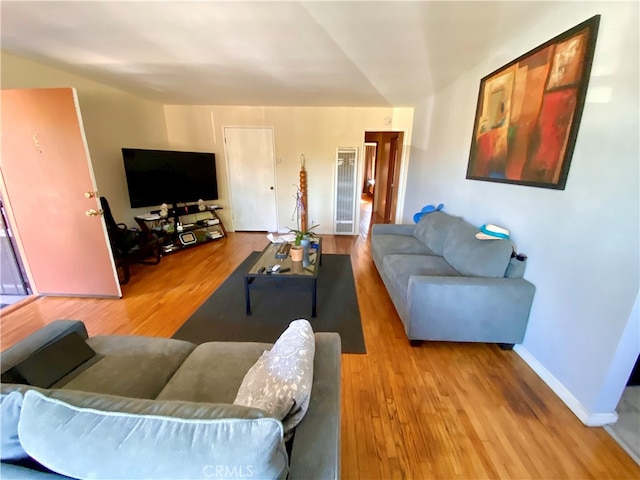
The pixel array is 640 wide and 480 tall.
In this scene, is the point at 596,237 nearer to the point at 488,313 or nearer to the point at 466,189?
the point at 488,313

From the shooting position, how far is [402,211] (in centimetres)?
507

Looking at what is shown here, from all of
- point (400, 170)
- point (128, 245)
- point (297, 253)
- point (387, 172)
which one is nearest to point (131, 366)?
point (297, 253)

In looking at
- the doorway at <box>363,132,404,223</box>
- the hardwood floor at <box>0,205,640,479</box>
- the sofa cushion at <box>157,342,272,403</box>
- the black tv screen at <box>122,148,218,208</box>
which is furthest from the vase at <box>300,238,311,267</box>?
the doorway at <box>363,132,404,223</box>

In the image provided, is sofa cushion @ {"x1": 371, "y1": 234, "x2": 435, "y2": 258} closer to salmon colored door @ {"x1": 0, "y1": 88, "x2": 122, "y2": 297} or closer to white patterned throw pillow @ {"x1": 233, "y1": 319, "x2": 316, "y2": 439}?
white patterned throw pillow @ {"x1": 233, "y1": 319, "x2": 316, "y2": 439}

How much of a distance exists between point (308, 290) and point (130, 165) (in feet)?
9.65

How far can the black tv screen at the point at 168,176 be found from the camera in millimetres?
3629

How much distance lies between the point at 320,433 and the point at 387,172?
625 cm

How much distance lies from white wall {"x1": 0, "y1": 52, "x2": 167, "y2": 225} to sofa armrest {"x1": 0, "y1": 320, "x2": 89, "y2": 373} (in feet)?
8.85

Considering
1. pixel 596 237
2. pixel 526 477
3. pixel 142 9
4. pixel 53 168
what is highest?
pixel 142 9

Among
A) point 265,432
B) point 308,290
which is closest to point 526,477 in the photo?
point 265,432

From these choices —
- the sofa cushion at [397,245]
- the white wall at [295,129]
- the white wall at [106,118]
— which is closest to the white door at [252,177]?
the white wall at [295,129]

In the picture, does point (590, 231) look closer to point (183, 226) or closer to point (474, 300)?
point (474, 300)

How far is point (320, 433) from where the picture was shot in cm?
77

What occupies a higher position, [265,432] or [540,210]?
[540,210]
